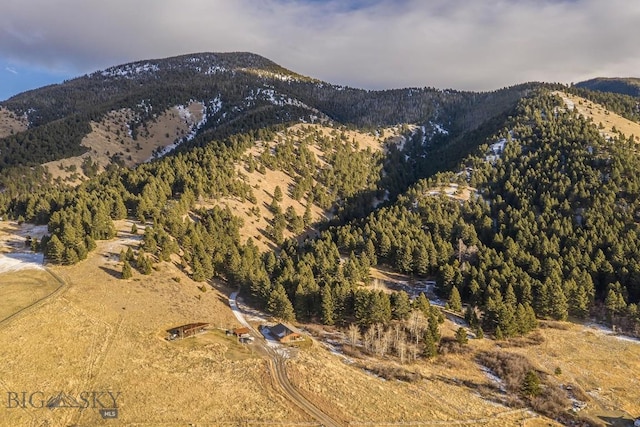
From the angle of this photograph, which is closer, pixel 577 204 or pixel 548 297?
pixel 548 297

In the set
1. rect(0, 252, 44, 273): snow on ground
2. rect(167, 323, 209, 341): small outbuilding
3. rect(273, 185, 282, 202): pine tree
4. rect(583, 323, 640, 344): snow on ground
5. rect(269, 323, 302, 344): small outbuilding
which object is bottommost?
rect(583, 323, 640, 344): snow on ground

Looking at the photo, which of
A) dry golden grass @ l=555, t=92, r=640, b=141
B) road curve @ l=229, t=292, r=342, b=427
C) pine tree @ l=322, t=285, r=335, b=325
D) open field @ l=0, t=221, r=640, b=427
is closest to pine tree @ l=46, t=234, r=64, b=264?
open field @ l=0, t=221, r=640, b=427

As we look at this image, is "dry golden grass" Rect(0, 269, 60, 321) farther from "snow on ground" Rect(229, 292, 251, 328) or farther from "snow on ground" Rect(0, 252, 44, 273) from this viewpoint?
"snow on ground" Rect(229, 292, 251, 328)

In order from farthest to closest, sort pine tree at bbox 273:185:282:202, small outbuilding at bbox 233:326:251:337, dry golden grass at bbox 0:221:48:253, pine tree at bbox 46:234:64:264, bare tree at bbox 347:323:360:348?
pine tree at bbox 273:185:282:202, dry golden grass at bbox 0:221:48:253, pine tree at bbox 46:234:64:264, bare tree at bbox 347:323:360:348, small outbuilding at bbox 233:326:251:337

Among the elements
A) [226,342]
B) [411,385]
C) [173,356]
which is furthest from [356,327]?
[173,356]

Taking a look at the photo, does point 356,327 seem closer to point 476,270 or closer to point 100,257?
point 476,270

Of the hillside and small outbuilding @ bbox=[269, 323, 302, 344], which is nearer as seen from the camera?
the hillside

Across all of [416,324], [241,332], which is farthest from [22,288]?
[416,324]
